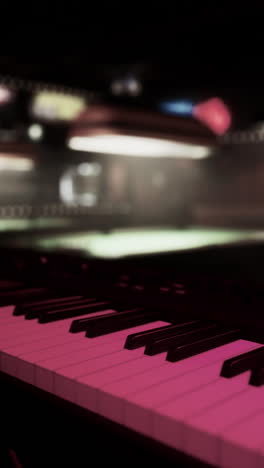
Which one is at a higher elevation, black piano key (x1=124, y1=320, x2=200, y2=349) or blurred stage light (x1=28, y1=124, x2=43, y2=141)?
blurred stage light (x1=28, y1=124, x2=43, y2=141)

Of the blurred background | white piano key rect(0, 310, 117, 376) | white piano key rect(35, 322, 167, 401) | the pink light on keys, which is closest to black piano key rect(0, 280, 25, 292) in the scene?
white piano key rect(0, 310, 117, 376)

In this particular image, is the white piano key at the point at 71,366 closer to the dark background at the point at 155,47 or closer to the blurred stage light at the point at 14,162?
the dark background at the point at 155,47

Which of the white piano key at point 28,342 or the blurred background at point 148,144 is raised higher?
the blurred background at point 148,144

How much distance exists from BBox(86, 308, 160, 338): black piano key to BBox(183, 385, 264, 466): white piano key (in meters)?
0.51

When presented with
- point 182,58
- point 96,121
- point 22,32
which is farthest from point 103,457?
point 182,58

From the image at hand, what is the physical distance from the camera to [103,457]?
1.47m

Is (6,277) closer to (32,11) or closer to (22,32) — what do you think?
(32,11)

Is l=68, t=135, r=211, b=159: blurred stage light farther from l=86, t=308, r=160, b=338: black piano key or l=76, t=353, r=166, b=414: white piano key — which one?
l=76, t=353, r=166, b=414: white piano key

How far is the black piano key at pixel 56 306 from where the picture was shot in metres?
1.50

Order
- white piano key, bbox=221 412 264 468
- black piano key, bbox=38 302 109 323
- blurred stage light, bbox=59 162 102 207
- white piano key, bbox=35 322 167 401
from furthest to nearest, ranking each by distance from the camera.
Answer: blurred stage light, bbox=59 162 102 207
black piano key, bbox=38 302 109 323
white piano key, bbox=35 322 167 401
white piano key, bbox=221 412 264 468

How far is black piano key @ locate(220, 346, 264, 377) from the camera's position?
980 mm

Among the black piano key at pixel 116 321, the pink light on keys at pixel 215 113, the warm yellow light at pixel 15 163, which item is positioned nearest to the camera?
the black piano key at pixel 116 321

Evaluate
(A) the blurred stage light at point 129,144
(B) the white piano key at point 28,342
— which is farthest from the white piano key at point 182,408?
A: (A) the blurred stage light at point 129,144

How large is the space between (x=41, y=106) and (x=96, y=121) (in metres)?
5.08
